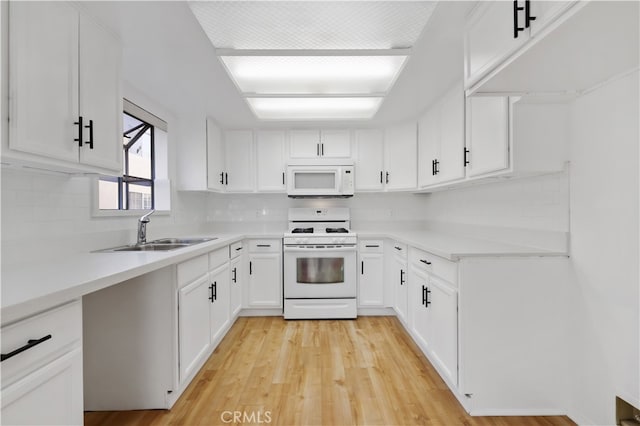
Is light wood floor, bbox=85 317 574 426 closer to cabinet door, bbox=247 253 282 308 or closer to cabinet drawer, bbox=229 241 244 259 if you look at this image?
cabinet door, bbox=247 253 282 308

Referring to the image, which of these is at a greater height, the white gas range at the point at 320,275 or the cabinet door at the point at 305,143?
the cabinet door at the point at 305,143

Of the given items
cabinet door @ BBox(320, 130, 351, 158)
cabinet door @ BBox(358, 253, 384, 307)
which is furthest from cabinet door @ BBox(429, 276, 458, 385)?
cabinet door @ BBox(320, 130, 351, 158)

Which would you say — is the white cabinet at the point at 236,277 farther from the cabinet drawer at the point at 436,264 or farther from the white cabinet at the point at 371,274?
the cabinet drawer at the point at 436,264

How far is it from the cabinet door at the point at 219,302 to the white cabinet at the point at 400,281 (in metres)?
1.69

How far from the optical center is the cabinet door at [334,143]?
360 cm

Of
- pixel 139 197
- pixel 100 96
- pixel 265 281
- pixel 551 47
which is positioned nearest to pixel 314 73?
pixel 100 96

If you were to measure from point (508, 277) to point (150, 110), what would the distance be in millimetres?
3116

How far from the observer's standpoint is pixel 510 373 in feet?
5.68

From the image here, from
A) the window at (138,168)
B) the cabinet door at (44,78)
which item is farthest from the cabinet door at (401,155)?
the cabinet door at (44,78)

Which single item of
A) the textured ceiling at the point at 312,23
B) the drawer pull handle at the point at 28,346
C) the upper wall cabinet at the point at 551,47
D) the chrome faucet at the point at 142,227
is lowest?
the drawer pull handle at the point at 28,346

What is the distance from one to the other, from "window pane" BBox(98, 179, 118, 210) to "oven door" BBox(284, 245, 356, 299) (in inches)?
64.8

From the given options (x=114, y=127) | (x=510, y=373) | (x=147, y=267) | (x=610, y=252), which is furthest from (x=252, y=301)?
(x=610, y=252)

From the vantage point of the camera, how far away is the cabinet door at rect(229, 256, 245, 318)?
2.91m

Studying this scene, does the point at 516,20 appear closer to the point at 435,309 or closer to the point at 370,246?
the point at 435,309
